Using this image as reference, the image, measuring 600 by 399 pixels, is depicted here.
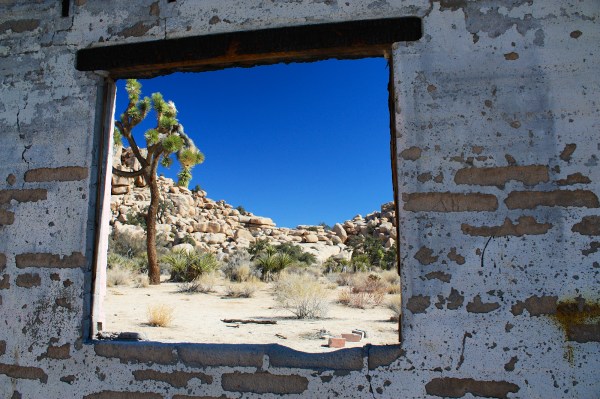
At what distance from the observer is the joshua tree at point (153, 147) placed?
13.5 m

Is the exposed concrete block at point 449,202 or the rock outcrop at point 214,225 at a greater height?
the rock outcrop at point 214,225

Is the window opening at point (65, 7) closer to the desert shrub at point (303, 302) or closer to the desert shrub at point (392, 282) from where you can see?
the desert shrub at point (303, 302)

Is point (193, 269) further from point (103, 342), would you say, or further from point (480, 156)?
point (480, 156)

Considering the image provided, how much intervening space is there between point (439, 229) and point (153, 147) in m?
13.0

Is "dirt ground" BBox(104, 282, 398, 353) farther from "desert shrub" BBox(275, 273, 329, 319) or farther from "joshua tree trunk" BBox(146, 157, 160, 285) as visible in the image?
"joshua tree trunk" BBox(146, 157, 160, 285)

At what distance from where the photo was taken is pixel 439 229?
2.91 m

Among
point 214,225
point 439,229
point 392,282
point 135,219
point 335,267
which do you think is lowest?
point 392,282

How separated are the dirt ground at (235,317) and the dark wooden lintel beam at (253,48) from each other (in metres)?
3.33

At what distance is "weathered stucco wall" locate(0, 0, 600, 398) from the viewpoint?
2.77 metres

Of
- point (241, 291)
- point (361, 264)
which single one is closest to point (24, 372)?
point (241, 291)

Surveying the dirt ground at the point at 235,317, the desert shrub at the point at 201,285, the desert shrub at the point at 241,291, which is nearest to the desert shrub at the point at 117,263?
the desert shrub at the point at 201,285

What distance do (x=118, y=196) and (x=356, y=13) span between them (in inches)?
1330

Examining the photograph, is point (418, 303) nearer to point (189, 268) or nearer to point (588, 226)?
point (588, 226)

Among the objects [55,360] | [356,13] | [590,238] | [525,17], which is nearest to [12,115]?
[55,360]
